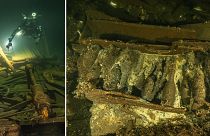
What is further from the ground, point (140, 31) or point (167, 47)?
point (140, 31)

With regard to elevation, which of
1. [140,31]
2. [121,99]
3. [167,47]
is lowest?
[121,99]

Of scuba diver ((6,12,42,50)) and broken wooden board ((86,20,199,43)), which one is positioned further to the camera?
broken wooden board ((86,20,199,43))

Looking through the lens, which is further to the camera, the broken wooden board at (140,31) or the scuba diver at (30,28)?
the broken wooden board at (140,31)

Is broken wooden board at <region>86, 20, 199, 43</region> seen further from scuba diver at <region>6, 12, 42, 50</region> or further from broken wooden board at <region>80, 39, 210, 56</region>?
scuba diver at <region>6, 12, 42, 50</region>

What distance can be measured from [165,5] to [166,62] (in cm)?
49

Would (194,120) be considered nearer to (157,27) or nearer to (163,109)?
(163,109)

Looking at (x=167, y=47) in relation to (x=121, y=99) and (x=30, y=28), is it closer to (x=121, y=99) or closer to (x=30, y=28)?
(x=121, y=99)

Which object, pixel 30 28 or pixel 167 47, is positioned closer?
pixel 30 28

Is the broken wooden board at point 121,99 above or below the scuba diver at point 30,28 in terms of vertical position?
below

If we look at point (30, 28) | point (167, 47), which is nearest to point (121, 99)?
point (167, 47)

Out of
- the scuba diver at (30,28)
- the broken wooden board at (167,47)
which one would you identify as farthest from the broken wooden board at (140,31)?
the scuba diver at (30,28)

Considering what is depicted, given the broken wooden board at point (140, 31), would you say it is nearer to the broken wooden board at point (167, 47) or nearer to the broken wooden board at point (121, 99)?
the broken wooden board at point (167, 47)

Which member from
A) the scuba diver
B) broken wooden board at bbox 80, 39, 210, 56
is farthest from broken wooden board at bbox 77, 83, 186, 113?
the scuba diver

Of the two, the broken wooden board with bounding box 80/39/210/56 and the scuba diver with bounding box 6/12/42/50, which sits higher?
the scuba diver with bounding box 6/12/42/50
